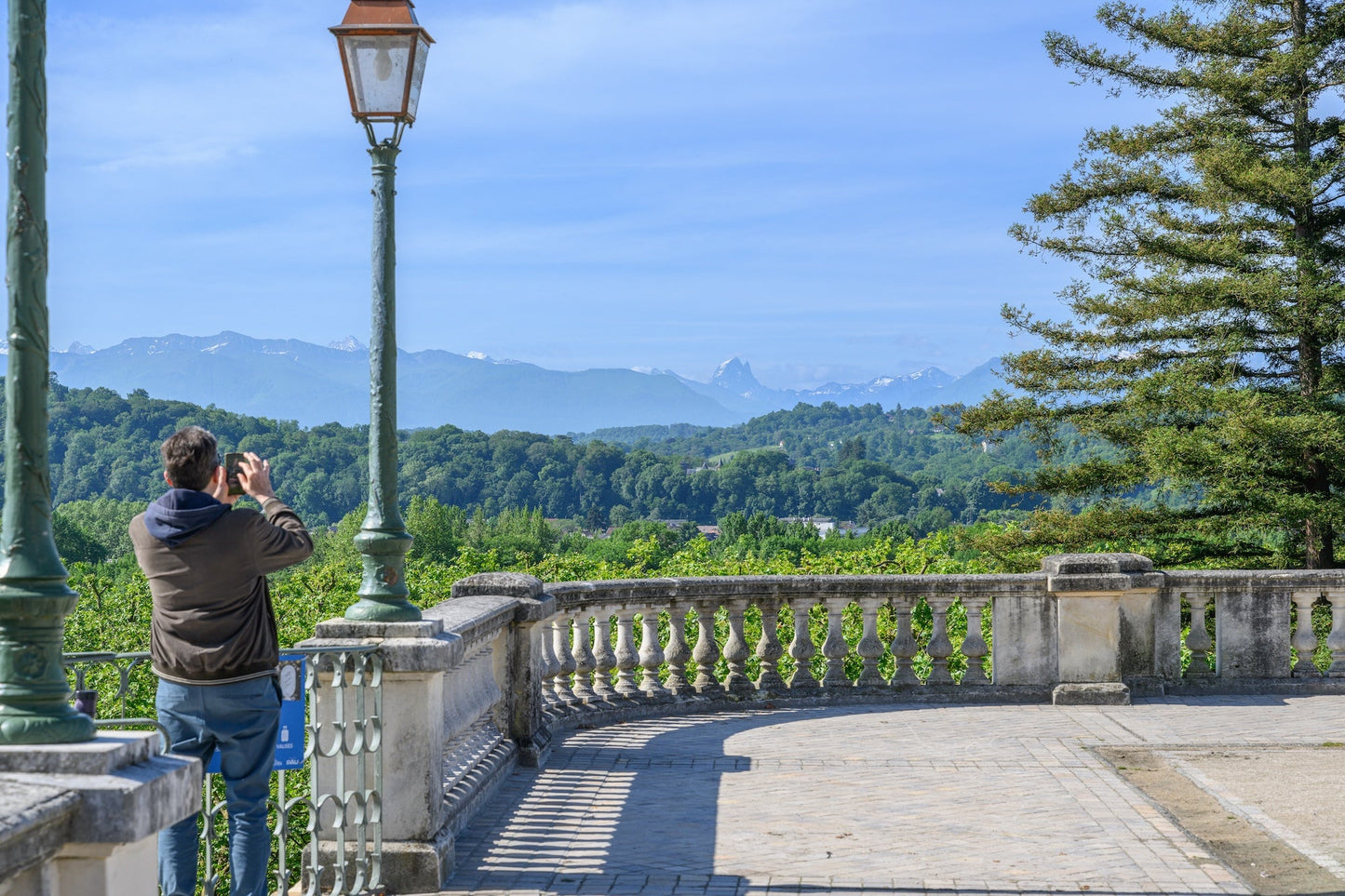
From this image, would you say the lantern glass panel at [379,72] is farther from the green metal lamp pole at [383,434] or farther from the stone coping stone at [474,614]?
the stone coping stone at [474,614]

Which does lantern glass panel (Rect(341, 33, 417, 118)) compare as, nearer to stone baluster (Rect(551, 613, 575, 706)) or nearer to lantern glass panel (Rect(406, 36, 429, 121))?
lantern glass panel (Rect(406, 36, 429, 121))

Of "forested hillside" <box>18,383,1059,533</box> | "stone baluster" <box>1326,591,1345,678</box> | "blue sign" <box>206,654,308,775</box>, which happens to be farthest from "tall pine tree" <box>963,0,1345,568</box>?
"forested hillside" <box>18,383,1059,533</box>

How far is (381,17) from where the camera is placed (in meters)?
6.38

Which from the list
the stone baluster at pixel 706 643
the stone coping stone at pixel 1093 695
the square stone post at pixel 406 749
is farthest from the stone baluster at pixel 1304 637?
the square stone post at pixel 406 749

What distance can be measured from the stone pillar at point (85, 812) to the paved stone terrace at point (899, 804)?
2961 millimetres

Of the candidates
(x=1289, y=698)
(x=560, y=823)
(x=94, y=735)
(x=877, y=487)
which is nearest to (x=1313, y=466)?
(x=1289, y=698)

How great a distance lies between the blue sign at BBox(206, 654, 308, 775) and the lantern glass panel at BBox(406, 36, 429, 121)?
8.52 ft

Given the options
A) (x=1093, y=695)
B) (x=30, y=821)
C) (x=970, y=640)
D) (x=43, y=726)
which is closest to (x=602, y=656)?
(x=970, y=640)

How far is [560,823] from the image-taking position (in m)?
7.23

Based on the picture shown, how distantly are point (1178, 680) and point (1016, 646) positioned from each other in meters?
1.35

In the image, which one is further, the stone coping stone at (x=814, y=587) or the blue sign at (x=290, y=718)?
the stone coping stone at (x=814, y=587)

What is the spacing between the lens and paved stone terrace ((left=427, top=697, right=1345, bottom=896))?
20.4 feet

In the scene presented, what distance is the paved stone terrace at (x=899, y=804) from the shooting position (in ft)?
20.4

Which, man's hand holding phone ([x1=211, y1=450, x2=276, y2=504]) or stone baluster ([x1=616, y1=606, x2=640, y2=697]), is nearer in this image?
man's hand holding phone ([x1=211, y1=450, x2=276, y2=504])
